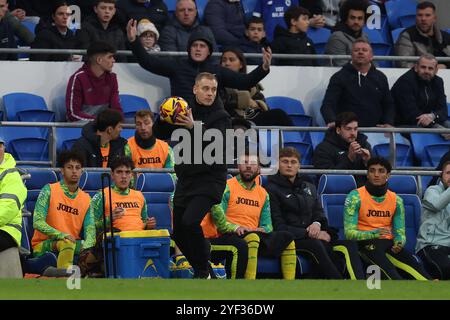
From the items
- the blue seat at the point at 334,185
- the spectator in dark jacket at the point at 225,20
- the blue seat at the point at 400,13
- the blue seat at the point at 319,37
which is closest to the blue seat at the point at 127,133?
the blue seat at the point at 334,185

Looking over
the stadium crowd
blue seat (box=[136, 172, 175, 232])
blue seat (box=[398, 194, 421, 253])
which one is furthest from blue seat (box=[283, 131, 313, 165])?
blue seat (box=[136, 172, 175, 232])

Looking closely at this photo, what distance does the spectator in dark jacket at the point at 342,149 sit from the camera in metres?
14.9

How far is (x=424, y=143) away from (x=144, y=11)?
3903 millimetres

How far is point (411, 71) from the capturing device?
1664 centimetres

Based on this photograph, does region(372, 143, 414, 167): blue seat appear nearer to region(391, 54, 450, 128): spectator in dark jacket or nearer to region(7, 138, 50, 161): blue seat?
region(391, 54, 450, 128): spectator in dark jacket

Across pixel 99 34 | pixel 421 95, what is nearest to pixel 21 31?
pixel 99 34

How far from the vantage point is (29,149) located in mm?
15062

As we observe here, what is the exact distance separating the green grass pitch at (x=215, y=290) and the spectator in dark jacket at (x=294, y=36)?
20.7 ft

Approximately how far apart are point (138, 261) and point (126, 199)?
0.94 meters

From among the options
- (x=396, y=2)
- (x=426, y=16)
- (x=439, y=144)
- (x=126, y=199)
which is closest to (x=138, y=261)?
(x=126, y=199)

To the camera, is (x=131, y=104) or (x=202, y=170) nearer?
(x=202, y=170)

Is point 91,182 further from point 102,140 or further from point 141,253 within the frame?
point 141,253

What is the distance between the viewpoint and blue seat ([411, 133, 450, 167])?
16.2 m

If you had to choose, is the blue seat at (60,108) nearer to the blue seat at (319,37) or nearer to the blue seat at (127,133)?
the blue seat at (127,133)
